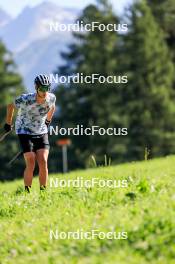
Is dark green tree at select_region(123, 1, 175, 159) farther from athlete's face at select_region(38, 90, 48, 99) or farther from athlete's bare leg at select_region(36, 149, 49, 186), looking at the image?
athlete's face at select_region(38, 90, 48, 99)

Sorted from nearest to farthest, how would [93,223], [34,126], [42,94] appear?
[93,223], [42,94], [34,126]

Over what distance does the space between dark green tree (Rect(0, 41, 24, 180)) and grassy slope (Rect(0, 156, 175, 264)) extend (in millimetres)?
49617

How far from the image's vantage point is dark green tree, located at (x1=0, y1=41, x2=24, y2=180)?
61.0 meters

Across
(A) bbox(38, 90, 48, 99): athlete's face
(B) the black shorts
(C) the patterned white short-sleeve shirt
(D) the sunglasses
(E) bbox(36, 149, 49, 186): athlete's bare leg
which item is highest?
(D) the sunglasses

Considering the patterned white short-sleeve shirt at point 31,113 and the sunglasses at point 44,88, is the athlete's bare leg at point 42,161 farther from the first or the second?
the sunglasses at point 44,88

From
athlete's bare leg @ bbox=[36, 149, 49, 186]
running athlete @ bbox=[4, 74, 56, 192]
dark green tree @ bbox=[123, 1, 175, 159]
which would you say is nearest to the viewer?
running athlete @ bbox=[4, 74, 56, 192]

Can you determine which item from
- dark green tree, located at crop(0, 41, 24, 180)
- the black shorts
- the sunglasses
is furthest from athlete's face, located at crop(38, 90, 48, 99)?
dark green tree, located at crop(0, 41, 24, 180)

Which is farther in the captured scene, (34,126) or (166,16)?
(166,16)

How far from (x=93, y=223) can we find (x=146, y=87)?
171ft

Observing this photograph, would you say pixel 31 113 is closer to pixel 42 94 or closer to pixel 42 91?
pixel 42 94

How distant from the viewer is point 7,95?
204ft

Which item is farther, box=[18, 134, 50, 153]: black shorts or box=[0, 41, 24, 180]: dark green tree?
box=[0, 41, 24, 180]: dark green tree

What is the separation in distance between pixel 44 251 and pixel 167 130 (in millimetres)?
53123

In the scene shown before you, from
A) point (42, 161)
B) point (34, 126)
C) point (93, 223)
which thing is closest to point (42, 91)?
point (34, 126)
